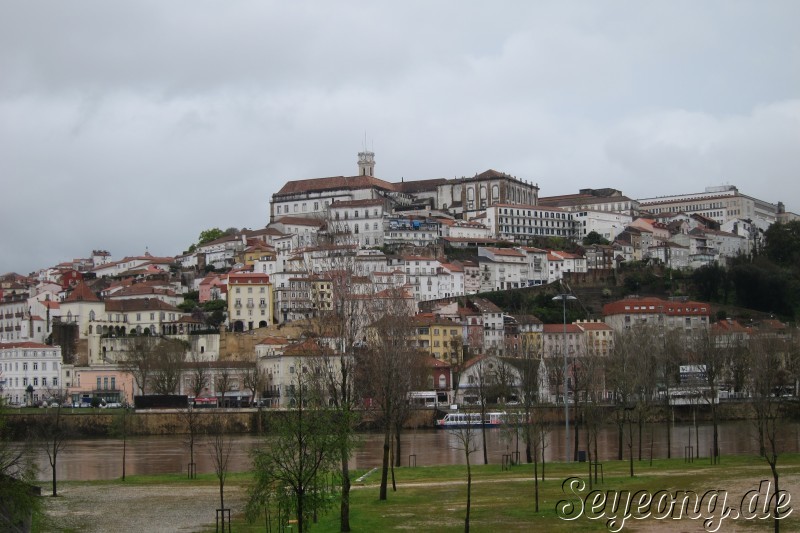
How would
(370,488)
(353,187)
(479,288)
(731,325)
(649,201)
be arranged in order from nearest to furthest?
(370,488), (731,325), (479,288), (353,187), (649,201)

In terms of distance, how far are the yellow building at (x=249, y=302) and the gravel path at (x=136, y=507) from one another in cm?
6777

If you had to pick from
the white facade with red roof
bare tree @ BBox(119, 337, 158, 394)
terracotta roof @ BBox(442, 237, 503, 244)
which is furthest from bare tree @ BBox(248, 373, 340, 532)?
terracotta roof @ BBox(442, 237, 503, 244)

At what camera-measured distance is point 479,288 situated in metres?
124

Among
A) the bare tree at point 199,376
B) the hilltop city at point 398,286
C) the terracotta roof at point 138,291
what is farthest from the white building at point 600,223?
the bare tree at point 199,376

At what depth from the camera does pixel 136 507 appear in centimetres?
3372

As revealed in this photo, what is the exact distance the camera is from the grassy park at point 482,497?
2634cm

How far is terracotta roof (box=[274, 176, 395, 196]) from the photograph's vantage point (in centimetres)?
15088

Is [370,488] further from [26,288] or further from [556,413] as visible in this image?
[26,288]

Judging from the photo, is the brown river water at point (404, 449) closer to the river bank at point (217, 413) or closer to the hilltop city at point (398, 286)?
the river bank at point (217, 413)

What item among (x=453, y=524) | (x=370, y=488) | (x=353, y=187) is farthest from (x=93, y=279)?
(x=453, y=524)

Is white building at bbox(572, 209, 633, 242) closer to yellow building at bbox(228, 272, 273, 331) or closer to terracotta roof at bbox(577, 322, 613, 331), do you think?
terracotta roof at bbox(577, 322, 613, 331)

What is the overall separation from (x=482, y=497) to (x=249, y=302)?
79708 millimetres

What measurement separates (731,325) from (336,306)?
266ft

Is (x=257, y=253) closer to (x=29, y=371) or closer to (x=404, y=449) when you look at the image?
(x=29, y=371)
